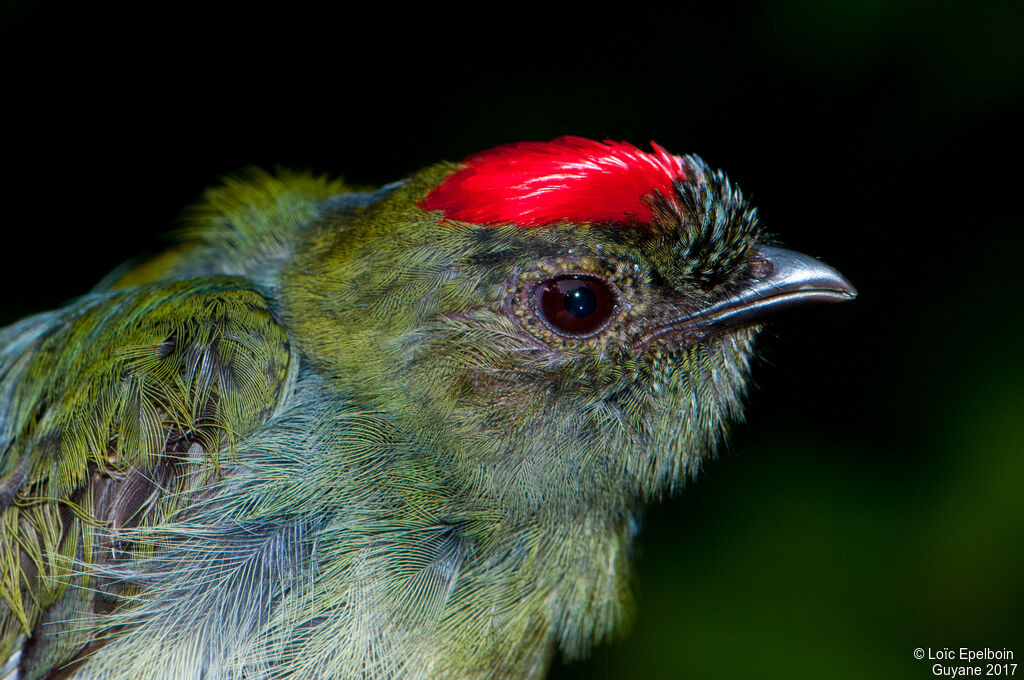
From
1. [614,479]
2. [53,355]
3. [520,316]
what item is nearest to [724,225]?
[520,316]

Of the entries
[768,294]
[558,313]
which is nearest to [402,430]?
[558,313]

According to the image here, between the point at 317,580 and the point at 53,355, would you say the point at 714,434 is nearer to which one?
the point at 317,580

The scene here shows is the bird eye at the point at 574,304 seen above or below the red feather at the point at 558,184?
below

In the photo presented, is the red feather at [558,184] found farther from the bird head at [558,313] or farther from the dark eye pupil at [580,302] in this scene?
the dark eye pupil at [580,302]

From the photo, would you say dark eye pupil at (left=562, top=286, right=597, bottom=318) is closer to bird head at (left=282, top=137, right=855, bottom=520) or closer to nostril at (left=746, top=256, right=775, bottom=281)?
bird head at (left=282, top=137, right=855, bottom=520)

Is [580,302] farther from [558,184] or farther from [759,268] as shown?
[759,268]

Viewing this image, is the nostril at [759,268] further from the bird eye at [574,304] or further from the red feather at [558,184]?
the bird eye at [574,304]

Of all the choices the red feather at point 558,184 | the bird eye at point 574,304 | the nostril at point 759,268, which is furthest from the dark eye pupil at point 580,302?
the nostril at point 759,268

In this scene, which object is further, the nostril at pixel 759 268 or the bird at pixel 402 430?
the nostril at pixel 759 268

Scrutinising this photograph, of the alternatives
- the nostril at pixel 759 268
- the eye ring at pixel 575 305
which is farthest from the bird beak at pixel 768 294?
the eye ring at pixel 575 305
